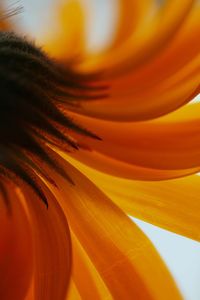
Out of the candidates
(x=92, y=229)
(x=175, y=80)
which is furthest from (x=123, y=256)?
(x=175, y=80)

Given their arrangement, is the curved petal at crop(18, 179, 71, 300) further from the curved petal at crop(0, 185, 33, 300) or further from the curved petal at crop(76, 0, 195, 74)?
the curved petal at crop(76, 0, 195, 74)

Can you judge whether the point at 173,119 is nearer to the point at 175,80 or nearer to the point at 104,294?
the point at 175,80

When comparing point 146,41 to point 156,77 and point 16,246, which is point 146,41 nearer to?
point 156,77

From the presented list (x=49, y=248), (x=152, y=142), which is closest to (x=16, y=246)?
(x=49, y=248)

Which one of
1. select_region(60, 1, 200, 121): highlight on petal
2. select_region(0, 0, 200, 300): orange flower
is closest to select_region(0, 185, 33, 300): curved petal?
select_region(0, 0, 200, 300): orange flower

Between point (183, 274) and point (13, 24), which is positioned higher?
point (13, 24)

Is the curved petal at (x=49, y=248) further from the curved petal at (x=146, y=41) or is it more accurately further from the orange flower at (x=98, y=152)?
the curved petal at (x=146, y=41)
